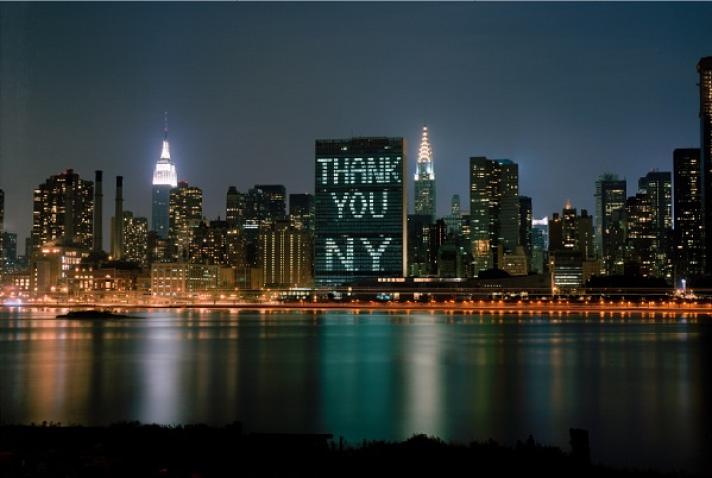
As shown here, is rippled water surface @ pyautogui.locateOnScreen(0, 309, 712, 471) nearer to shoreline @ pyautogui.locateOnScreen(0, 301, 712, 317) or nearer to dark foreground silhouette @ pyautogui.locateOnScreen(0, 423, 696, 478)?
dark foreground silhouette @ pyautogui.locateOnScreen(0, 423, 696, 478)

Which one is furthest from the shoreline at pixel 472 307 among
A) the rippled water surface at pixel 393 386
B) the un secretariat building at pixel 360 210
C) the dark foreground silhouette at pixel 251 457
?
the dark foreground silhouette at pixel 251 457

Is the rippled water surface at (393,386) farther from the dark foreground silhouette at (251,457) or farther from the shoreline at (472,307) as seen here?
the shoreline at (472,307)

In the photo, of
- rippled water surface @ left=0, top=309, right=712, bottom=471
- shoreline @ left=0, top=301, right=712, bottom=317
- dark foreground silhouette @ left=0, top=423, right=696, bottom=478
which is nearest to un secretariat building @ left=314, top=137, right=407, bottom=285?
shoreline @ left=0, top=301, right=712, bottom=317

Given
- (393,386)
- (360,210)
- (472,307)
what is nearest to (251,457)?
(393,386)

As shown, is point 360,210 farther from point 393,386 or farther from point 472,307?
point 393,386

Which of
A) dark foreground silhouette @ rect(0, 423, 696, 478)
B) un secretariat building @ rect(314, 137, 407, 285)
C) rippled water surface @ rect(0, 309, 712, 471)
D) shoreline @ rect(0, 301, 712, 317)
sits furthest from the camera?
un secretariat building @ rect(314, 137, 407, 285)
